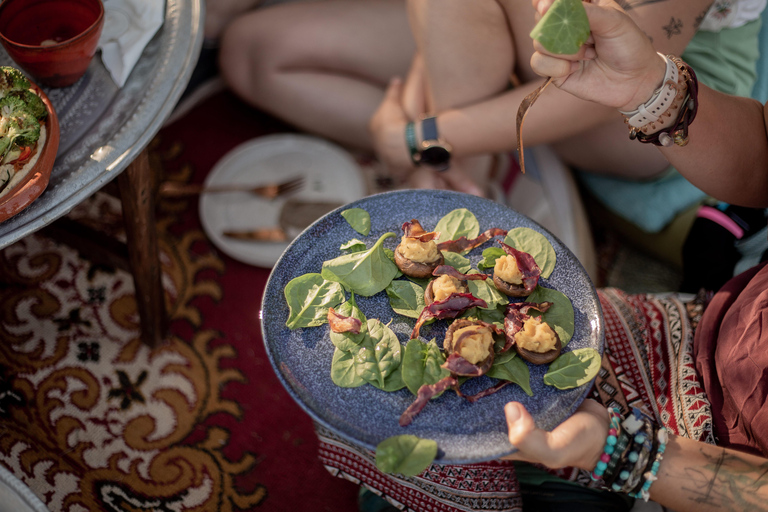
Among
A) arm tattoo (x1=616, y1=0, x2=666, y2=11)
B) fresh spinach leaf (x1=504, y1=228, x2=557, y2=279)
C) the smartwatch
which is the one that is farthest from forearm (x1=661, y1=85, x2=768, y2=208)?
the smartwatch

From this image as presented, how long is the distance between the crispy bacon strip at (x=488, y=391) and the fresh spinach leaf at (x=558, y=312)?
0.36ft

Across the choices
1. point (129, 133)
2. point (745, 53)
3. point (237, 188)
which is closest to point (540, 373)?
point (129, 133)

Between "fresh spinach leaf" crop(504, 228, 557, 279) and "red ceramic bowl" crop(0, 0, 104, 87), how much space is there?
2.43 ft

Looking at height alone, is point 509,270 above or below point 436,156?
above

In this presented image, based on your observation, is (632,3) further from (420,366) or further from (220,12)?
(220,12)

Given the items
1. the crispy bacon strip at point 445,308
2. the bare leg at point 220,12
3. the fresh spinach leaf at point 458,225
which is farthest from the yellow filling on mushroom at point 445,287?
the bare leg at point 220,12

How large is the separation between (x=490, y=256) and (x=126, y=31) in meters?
0.76

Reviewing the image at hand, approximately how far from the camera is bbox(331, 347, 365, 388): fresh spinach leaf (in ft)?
2.52

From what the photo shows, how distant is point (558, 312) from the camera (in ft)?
2.75

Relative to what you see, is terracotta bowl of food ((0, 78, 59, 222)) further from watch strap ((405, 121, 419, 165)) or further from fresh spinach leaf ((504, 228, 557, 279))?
watch strap ((405, 121, 419, 165))

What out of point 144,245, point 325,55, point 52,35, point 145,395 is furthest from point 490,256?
point 325,55

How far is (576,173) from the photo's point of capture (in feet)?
5.66

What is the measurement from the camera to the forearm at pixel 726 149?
3.13 ft

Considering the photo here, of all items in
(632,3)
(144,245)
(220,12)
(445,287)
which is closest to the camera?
(445,287)
